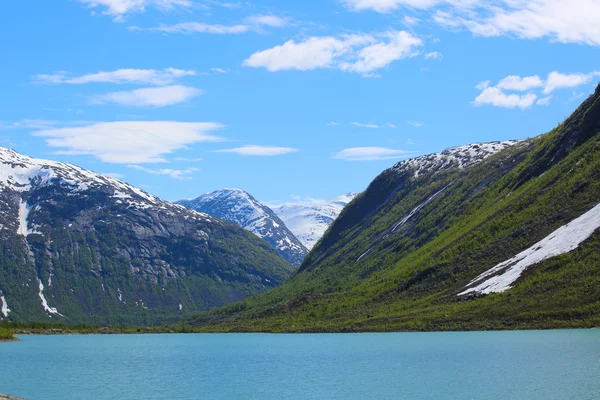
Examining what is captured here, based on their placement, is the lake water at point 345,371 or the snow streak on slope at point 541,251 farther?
the snow streak on slope at point 541,251

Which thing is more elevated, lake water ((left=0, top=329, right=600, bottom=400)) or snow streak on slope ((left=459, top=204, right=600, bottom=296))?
snow streak on slope ((left=459, top=204, right=600, bottom=296))

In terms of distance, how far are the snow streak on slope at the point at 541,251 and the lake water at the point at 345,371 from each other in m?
34.5

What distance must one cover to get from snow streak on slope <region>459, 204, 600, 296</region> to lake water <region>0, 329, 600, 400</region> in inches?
1360

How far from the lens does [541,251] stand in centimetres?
16150

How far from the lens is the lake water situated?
6944 centimetres

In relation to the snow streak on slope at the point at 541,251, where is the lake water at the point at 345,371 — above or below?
below

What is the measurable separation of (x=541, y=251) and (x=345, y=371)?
8792 centimetres

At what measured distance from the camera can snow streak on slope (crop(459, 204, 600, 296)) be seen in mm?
→ 155875

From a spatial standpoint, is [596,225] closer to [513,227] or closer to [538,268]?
[538,268]

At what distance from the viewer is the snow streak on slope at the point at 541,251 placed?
15588 centimetres

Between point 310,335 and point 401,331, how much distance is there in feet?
91.8

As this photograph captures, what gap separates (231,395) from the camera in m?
71.6

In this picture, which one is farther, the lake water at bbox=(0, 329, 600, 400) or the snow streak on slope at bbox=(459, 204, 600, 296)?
the snow streak on slope at bbox=(459, 204, 600, 296)

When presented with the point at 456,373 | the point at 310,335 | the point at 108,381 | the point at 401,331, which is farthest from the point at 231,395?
the point at 310,335
